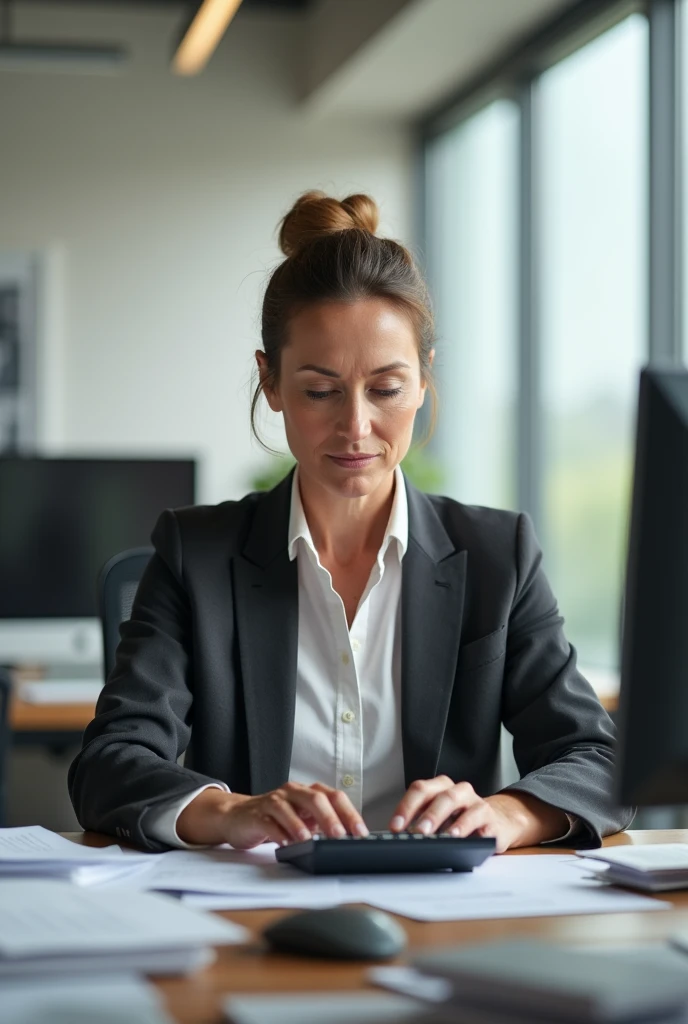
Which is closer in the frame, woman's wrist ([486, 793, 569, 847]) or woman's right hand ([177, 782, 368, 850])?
woman's right hand ([177, 782, 368, 850])

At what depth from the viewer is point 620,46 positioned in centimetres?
418

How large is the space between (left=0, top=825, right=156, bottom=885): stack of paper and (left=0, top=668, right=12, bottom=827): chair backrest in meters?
1.24

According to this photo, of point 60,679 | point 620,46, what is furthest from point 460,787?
point 620,46

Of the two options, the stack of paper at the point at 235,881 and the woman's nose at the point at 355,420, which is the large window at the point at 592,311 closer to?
the woman's nose at the point at 355,420

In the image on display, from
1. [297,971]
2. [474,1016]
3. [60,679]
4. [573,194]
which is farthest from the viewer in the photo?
[573,194]

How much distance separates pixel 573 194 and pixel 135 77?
7.23 ft

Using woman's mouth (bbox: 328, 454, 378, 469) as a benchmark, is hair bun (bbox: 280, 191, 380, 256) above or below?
above

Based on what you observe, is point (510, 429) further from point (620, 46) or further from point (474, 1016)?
point (474, 1016)

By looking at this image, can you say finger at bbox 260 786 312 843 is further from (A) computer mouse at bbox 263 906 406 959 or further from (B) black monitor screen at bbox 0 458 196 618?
(B) black monitor screen at bbox 0 458 196 618

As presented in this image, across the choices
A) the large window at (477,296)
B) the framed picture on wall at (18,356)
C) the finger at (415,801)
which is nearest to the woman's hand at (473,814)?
the finger at (415,801)

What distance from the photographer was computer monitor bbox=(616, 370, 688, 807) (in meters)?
0.90

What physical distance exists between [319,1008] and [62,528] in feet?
8.78

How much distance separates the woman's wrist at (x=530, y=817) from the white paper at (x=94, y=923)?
452 millimetres

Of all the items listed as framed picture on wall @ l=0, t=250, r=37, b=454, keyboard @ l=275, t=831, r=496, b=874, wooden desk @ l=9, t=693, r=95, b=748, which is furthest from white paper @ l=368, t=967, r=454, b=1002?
framed picture on wall @ l=0, t=250, r=37, b=454
